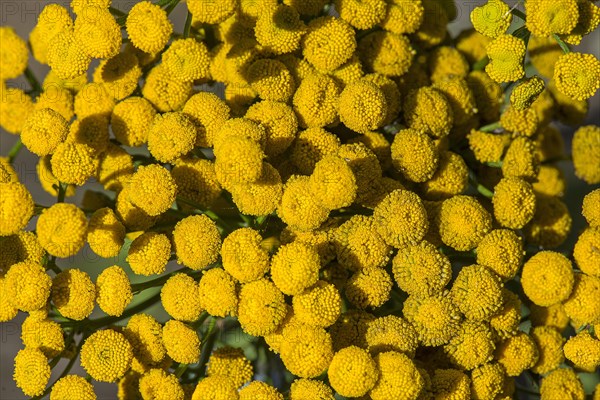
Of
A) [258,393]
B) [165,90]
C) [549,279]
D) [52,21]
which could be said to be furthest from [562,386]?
[52,21]

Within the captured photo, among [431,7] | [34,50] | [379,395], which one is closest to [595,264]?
[379,395]

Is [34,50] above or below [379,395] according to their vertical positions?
above

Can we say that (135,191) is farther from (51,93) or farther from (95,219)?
(51,93)

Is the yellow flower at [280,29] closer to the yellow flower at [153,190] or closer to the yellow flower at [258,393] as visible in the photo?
the yellow flower at [153,190]

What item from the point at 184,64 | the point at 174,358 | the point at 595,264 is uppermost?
the point at 184,64

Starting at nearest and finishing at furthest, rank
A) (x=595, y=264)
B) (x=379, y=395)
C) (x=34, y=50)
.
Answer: (x=379, y=395) → (x=595, y=264) → (x=34, y=50)

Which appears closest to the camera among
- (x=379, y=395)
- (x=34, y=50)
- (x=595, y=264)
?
(x=379, y=395)

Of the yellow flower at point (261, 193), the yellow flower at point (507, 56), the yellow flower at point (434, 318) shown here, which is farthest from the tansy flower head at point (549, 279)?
the yellow flower at point (261, 193)

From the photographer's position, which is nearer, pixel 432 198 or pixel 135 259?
pixel 135 259
